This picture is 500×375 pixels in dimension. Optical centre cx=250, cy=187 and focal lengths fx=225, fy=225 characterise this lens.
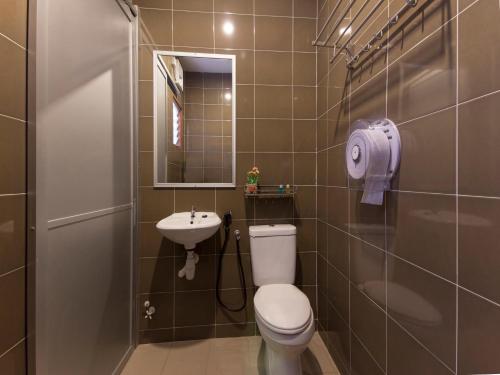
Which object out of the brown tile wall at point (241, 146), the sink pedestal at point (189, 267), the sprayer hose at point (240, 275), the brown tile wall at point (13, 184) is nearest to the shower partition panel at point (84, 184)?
the brown tile wall at point (13, 184)

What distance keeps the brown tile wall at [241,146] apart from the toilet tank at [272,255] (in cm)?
19

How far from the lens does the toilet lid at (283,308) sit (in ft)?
3.52

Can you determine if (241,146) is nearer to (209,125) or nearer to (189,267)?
(209,125)

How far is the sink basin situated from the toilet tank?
31 cm

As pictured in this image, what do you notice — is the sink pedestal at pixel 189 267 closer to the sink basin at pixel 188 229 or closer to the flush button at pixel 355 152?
the sink basin at pixel 188 229

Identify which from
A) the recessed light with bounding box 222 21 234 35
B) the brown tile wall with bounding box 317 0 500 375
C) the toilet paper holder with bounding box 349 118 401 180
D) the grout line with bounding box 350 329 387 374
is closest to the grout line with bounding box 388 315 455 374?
the brown tile wall with bounding box 317 0 500 375

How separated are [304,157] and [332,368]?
1.45m

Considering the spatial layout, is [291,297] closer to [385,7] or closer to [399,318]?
[399,318]

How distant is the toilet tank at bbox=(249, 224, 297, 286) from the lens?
1565 mm

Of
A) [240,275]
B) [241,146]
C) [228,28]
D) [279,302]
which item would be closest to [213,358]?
[240,275]

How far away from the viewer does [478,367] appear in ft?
2.00

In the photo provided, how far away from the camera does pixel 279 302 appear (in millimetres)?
1251

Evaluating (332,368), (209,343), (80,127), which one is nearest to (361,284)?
(332,368)

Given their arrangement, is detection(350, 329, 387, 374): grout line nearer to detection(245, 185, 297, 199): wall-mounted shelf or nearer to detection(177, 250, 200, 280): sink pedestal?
detection(245, 185, 297, 199): wall-mounted shelf
